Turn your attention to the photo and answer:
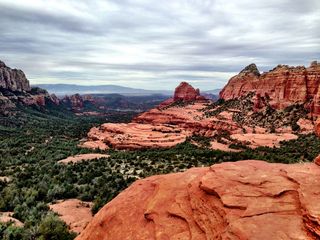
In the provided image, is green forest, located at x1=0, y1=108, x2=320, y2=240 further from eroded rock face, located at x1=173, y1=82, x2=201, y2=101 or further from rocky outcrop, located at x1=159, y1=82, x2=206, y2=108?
eroded rock face, located at x1=173, y1=82, x2=201, y2=101

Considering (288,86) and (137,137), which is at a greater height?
(288,86)

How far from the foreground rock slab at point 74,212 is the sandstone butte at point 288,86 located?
6362 cm

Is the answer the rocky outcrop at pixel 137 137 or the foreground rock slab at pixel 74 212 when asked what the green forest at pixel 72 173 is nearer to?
the foreground rock slab at pixel 74 212

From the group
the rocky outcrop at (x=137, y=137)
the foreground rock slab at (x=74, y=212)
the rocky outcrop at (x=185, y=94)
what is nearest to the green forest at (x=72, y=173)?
the foreground rock slab at (x=74, y=212)

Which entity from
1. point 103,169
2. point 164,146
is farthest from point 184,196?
point 164,146

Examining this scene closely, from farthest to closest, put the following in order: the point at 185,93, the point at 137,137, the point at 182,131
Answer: the point at 185,93 < the point at 182,131 < the point at 137,137

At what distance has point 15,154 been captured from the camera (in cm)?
8006

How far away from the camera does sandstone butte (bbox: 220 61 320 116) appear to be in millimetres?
93375

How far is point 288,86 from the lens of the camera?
102688mm

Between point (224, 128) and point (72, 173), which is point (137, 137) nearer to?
point (224, 128)

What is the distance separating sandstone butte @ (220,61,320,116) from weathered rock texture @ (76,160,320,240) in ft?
241

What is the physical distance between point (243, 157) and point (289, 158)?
7392 mm

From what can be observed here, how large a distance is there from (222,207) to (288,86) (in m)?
96.0

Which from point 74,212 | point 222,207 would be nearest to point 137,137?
point 74,212
